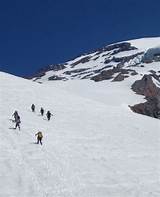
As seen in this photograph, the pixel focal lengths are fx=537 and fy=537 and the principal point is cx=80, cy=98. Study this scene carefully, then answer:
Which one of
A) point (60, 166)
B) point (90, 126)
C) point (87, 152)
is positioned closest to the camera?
point (60, 166)

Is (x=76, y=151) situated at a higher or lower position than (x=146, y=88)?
lower

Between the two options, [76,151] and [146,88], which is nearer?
[76,151]

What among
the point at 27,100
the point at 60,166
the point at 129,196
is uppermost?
the point at 27,100

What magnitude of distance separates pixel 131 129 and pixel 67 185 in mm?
20011

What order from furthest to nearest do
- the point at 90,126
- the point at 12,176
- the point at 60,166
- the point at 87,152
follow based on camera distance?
the point at 90,126
the point at 87,152
the point at 60,166
the point at 12,176

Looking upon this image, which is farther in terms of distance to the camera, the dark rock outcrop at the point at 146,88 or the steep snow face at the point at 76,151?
the dark rock outcrop at the point at 146,88

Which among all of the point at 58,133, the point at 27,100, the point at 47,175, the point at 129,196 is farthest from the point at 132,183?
the point at 27,100

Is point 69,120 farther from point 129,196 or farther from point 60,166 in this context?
point 129,196

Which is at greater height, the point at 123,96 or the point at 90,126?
the point at 123,96

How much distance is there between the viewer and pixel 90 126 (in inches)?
1609

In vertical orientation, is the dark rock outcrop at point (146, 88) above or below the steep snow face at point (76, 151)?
above

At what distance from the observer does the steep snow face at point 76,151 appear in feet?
71.9

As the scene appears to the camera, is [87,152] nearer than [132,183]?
No

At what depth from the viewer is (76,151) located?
2961 cm
